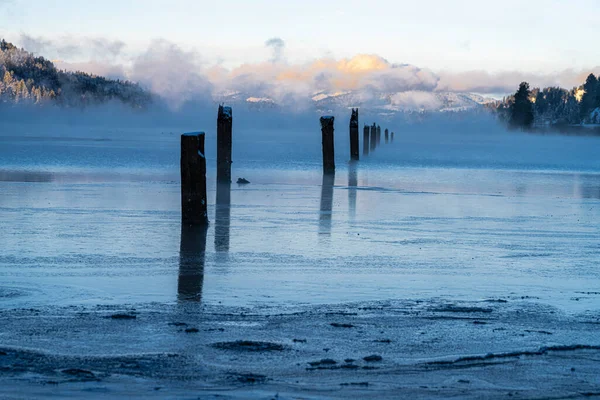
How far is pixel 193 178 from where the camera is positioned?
1247 centimetres

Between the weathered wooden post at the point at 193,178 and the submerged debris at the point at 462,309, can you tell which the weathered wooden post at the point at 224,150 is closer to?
the weathered wooden post at the point at 193,178

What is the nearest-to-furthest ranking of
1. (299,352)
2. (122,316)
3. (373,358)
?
(373,358) < (299,352) < (122,316)

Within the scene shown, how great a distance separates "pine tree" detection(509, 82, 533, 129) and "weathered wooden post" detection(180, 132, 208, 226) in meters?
157

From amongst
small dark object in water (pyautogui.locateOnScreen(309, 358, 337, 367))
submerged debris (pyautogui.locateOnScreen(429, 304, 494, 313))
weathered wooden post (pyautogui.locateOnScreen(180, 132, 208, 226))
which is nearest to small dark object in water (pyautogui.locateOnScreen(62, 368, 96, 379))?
small dark object in water (pyautogui.locateOnScreen(309, 358, 337, 367))

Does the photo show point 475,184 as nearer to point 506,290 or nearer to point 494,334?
point 506,290

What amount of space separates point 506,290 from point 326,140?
78.6ft

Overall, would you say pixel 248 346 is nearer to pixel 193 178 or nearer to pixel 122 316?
pixel 122 316

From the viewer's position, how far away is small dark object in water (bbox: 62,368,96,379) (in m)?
4.77

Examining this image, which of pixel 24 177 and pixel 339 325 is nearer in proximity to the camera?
pixel 339 325

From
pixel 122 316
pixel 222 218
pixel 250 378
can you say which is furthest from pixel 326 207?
pixel 250 378

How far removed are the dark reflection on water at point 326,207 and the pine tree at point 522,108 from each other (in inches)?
5682

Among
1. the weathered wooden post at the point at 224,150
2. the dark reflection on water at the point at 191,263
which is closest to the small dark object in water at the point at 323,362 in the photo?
the dark reflection on water at the point at 191,263

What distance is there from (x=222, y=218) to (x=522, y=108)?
17180 centimetres

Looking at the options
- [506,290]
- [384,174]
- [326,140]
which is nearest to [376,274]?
[506,290]
